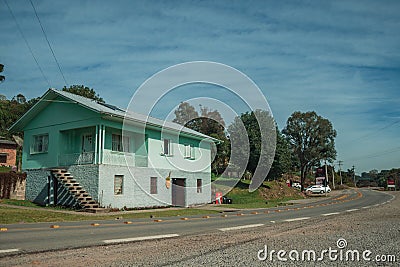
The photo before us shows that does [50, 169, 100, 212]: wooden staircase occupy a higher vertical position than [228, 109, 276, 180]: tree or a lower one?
lower

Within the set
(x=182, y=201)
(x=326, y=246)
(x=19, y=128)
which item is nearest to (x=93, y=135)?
(x=19, y=128)

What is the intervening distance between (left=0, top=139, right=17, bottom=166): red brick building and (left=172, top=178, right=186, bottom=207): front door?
23201 mm

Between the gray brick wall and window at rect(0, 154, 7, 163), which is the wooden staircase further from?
window at rect(0, 154, 7, 163)

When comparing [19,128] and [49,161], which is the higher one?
[19,128]

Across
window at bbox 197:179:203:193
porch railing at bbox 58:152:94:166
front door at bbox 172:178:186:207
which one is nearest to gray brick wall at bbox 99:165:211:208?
front door at bbox 172:178:186:207

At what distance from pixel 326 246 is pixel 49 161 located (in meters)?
21.1

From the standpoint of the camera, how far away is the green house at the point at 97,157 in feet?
74.0

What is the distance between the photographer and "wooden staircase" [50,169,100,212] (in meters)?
21.2

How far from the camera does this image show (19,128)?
2784 cm

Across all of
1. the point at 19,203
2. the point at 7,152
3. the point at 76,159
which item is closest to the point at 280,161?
the point at 76,159

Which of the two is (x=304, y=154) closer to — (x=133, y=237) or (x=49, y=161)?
(x=49, y=161)

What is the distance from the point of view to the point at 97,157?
2272 cm

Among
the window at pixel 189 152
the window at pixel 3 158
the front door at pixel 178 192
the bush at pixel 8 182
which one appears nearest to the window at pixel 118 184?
the front door at pixel 178 192

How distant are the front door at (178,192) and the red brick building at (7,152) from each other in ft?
76.1
